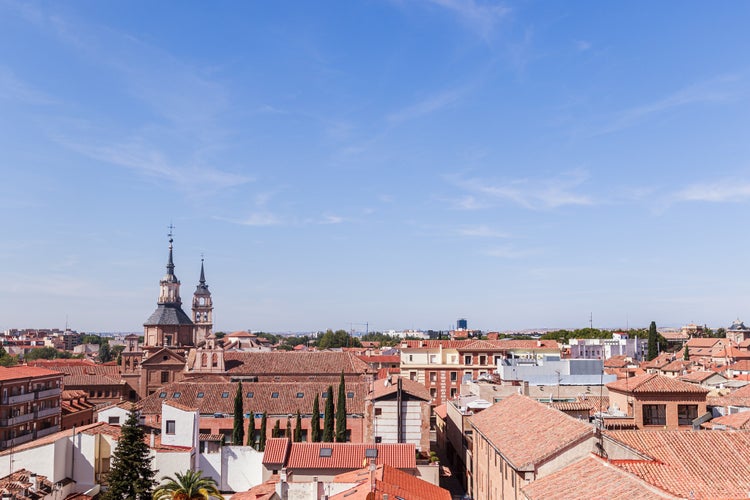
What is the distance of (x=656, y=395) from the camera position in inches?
1335

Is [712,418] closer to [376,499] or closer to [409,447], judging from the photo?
[409,447]

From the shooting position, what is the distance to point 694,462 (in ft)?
74.0

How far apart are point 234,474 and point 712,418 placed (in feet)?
85.8

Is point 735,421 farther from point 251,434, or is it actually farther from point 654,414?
point 251,434

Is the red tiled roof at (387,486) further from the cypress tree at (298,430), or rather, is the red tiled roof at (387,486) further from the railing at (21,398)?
the railing at (21,398)

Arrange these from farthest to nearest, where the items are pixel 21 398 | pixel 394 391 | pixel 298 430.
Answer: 1. pixel 21 398
2. pixel 298 430
3. pixel 394 391

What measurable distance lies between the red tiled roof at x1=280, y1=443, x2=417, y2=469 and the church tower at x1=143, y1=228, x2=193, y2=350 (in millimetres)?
57106

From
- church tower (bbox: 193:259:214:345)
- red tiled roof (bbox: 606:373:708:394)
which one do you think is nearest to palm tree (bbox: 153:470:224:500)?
red tiled roof (bbox: 606:373:708:394)

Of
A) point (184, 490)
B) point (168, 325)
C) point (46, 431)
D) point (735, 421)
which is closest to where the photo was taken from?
point (184, 490)

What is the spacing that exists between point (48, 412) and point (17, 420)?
558 cm

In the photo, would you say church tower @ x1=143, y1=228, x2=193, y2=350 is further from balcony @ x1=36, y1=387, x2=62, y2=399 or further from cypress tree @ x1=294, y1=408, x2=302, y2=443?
cypress tree @ x1=294, y1=408, x2=302, y2=443

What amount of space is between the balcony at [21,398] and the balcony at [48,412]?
76.6 inches

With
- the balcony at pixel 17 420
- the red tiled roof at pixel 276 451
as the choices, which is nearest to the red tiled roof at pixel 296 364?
the balcony at pixel 17 420

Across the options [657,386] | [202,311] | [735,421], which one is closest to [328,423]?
[657,386]
